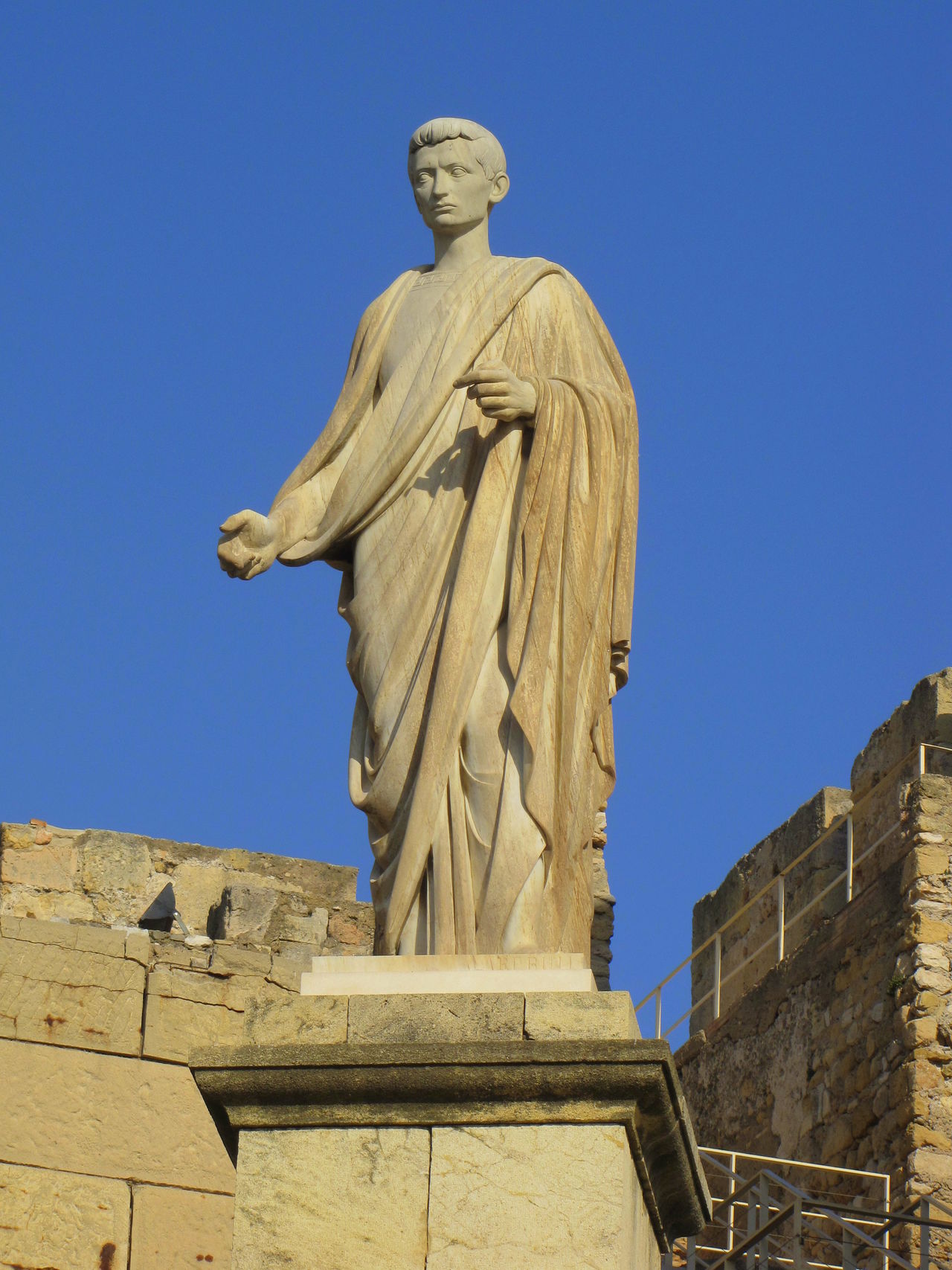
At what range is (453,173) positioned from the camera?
6.38 metres

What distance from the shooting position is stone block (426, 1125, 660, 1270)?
495 centimetres

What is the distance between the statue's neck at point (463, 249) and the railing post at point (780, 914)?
330 inches

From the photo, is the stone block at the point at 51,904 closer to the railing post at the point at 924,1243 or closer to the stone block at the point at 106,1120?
the stone block at the point at 106,1120

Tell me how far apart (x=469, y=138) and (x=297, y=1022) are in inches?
96.7

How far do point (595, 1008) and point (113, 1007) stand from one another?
377 cm

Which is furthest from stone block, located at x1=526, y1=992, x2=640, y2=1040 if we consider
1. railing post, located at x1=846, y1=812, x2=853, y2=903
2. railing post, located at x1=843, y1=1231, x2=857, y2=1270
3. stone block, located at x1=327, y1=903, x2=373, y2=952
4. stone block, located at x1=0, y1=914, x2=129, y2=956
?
railing post, located at x1=846, y1=812, x2=853, y2=903

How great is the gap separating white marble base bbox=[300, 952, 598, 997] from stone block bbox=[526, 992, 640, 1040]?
0.24 ft

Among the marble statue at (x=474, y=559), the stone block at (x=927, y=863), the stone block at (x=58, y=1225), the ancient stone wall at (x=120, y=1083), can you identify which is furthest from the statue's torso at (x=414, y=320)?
the stone block at (x=927, y=863)

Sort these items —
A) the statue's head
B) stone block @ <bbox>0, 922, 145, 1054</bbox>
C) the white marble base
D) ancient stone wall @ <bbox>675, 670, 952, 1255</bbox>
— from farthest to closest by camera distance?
ancient stone wall @ <bbox>675, 670, 952, 1255</bbox> → stone block @ <bbox>0, 922, 145, 1054</bbox> → the statue's head → the white marble base

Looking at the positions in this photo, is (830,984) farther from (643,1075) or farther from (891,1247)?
(643,1075)

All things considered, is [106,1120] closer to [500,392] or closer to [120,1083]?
[120,1083]

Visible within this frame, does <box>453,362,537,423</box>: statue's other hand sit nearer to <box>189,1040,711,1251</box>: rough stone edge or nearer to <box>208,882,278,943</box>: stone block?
<box>189,1040,711,1251</box>: rough stone edge

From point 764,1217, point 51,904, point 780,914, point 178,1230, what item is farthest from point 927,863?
point 178,1230

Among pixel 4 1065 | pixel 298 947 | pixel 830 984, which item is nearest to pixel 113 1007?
pixel 4 1065
